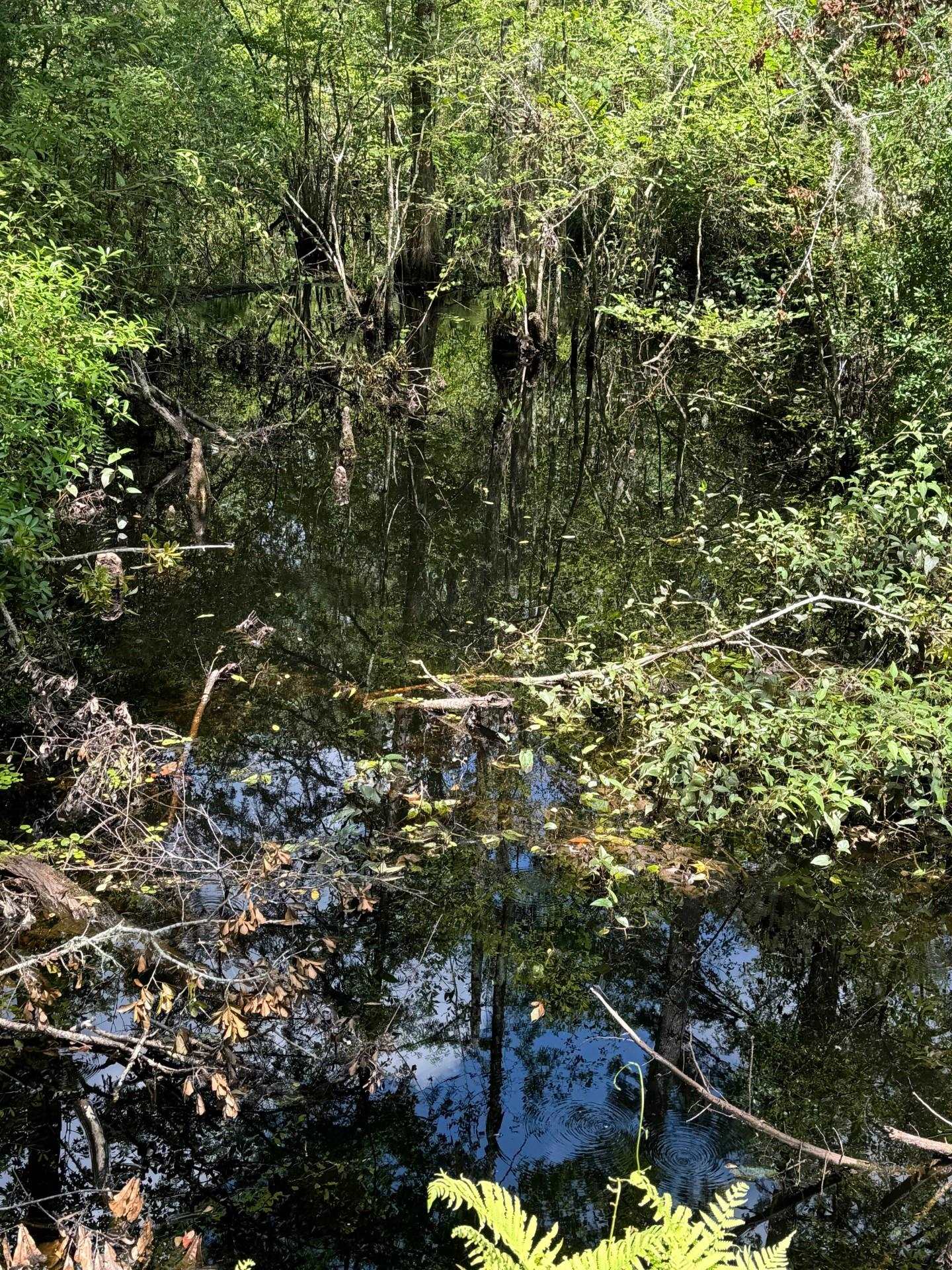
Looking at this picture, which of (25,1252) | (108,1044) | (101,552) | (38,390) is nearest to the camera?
(25,1252)

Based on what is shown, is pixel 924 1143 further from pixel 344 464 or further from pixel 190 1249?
pixel 344 464

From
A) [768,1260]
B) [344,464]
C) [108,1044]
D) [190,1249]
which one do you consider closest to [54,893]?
[108,1044]

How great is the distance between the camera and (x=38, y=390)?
5098mm

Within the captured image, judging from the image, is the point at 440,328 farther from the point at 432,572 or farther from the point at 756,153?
the point at 432,572

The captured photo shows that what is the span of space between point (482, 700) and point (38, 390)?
281cm

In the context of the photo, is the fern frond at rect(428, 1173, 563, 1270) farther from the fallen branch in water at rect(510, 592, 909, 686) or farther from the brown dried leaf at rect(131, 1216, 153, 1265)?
the fallen branch in water at rect(510, 592, 909, 686)

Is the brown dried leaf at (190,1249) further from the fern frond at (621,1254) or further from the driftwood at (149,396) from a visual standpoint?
the driftwood at (149,396)

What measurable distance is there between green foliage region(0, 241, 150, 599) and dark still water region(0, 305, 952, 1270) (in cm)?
119

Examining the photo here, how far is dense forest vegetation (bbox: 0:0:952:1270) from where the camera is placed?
3.23 meters

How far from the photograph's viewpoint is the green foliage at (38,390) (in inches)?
197

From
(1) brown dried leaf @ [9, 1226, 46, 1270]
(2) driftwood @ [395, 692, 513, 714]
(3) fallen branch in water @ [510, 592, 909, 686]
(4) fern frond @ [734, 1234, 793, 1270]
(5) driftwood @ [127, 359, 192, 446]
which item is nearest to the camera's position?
(4) fern frond @ [734, 1234, 793, 1270]

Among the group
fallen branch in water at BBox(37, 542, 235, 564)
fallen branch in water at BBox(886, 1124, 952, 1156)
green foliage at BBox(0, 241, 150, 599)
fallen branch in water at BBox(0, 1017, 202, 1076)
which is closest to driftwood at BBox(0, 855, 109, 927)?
fallen branch in water at BBox(0, 1017, 202, 1076)

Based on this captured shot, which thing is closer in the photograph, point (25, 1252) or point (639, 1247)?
point (639, 1247)

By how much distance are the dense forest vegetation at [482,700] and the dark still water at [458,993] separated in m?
0.02
